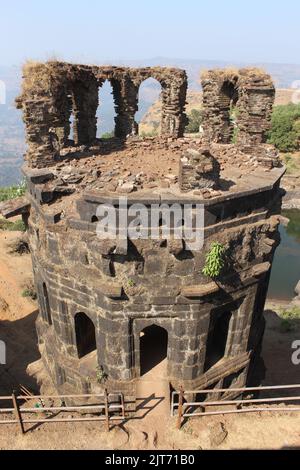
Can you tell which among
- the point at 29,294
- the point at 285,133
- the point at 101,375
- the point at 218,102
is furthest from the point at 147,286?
the point at 285,133

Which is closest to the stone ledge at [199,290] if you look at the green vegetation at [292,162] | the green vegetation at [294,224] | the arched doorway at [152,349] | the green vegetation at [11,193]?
the arched doorway at [152,349]

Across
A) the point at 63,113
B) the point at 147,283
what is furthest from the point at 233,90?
the point at 147,283

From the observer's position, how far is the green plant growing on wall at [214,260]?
990 centimetres

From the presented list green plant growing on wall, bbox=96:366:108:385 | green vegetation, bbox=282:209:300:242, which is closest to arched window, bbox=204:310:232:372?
green plant growing on wall, bbox=96:366:108:385

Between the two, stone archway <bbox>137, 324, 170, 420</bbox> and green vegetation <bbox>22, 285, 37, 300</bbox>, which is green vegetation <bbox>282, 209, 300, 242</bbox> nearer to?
green vegetation <bbox>22, 285, 37, 300</bbox>

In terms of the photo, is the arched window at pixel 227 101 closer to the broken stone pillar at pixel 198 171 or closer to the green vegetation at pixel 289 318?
the broken stone pillar at pixel 198 171

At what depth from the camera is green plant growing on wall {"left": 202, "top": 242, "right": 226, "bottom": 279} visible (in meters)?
9.90

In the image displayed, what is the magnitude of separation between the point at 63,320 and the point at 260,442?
6455 mm

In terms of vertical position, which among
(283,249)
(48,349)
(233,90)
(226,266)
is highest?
(233,90)

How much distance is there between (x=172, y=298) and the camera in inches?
408

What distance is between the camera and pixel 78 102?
16609 millimetres

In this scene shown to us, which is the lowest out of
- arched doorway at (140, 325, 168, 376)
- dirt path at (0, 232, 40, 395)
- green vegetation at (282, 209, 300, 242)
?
green vegetation at (282, 209, 300, 242)

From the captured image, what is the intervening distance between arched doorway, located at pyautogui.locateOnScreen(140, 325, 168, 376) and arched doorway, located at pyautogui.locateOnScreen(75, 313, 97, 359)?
5.76 ft

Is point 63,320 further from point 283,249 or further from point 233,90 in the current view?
point 283,249
